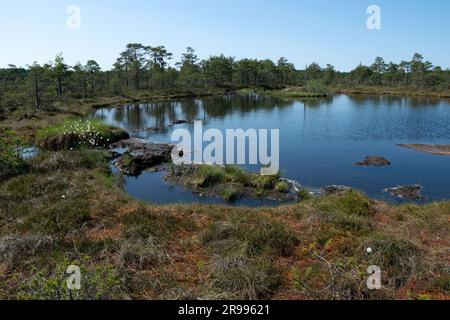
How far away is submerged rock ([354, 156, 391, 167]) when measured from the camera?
20.9 meters

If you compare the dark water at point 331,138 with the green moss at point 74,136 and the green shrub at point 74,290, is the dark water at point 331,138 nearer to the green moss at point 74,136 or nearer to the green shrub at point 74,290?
the green moss at point 74,136

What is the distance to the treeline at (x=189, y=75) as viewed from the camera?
59.5 meters

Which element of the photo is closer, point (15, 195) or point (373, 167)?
point (15, 195)

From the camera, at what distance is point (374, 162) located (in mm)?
21141

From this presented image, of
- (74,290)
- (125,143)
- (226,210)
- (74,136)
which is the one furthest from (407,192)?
(74,136)

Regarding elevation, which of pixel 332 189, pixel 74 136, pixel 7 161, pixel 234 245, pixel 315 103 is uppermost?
pixel 315 103

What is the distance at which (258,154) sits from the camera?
22.8 metres

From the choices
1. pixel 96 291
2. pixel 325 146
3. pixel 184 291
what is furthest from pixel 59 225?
pixel 325 146

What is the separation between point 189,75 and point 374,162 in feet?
217

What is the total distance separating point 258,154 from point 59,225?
14.8 m

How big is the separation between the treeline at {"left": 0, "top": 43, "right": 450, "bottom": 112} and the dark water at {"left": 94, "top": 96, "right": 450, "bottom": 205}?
14386 millimetres

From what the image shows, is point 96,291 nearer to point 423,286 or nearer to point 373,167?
point 423,286

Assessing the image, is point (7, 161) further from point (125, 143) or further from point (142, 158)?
point (125, 143)

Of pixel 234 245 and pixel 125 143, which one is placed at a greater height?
pixel 125 143
